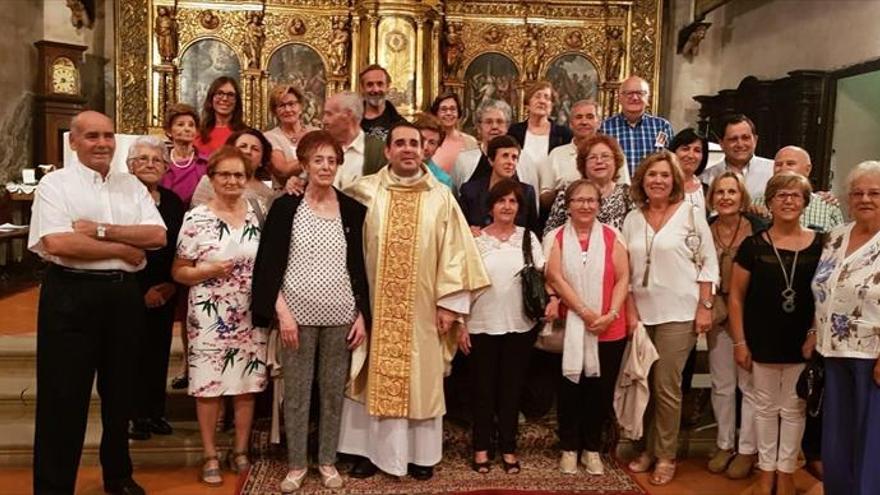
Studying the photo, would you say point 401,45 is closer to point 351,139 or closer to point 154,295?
point 351,139

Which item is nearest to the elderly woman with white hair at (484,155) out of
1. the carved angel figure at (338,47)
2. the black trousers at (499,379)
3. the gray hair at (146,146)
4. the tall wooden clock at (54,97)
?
the black trousers at (499,379)

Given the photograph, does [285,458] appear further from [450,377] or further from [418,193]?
[418,193]

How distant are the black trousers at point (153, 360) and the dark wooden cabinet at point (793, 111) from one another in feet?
15.6

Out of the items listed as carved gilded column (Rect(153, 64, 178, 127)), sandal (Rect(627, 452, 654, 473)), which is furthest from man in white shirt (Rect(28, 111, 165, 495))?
carved gilded column (Rect(153, 64, 178, 127))

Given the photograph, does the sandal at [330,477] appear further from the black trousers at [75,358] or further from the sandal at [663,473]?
the sandal at [663,473]

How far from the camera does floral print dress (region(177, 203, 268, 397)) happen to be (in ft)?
10.5

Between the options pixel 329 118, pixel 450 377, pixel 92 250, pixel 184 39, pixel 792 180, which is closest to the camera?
pixel 92 250

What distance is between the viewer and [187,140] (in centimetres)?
390

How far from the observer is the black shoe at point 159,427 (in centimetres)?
372

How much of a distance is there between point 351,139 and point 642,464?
6.95ft

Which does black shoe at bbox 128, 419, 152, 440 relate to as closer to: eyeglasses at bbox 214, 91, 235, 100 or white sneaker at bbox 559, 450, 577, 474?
eyeglasses at bbox 214, 91, 235, 100

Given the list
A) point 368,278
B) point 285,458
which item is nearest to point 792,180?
point 368,278

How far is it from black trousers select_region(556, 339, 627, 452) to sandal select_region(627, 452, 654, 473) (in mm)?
198

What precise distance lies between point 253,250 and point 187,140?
98 centimetres
